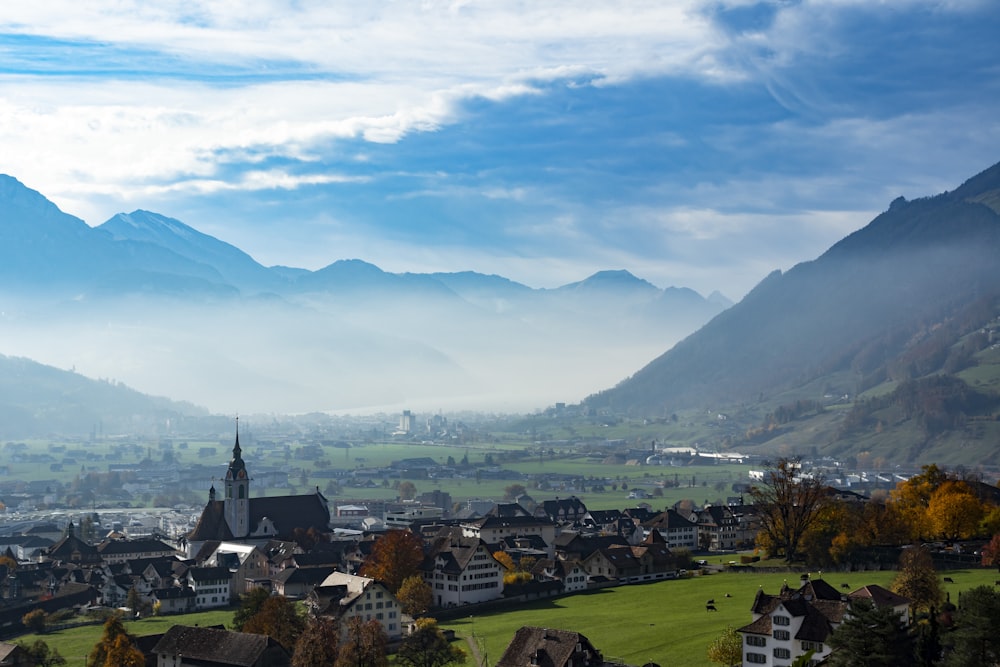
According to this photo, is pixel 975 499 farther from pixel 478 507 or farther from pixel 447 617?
pixel 478 507

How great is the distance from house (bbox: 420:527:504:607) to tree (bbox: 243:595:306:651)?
15.4 m

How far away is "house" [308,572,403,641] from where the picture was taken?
70812 millimetres

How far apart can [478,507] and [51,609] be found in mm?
80953

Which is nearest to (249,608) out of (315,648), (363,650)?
(315,648)

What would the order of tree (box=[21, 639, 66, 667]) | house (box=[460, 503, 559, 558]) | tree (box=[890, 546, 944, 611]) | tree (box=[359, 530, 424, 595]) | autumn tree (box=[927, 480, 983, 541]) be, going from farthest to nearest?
house (box=[460, 503, 559, 558]) < tree (box=[359, 530, 424, 595]) < autumn tree (box=[927, 480, 983, 541]) < tree (box=[21, 639, 66, 667]) < tree (box=[890, 546, 944, 611])

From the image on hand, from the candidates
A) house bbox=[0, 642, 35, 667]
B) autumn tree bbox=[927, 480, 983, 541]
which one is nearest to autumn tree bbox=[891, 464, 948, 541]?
autumn tree bbox=[927, 480, 983, 541]

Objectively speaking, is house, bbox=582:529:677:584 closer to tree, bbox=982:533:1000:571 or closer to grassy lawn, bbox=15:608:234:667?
tree, bbox=982:533:1000:571

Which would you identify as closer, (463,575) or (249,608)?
(249,608)

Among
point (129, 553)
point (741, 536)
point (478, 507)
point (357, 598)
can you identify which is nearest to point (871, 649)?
point (357, 598)

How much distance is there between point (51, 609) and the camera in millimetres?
90562

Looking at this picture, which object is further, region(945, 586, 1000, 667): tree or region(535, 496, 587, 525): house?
region(535, 496, 587, 525): house

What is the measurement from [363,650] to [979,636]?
27.7 metres

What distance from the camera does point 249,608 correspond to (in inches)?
2923

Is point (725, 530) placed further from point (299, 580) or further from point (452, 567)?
point (299, 580)
